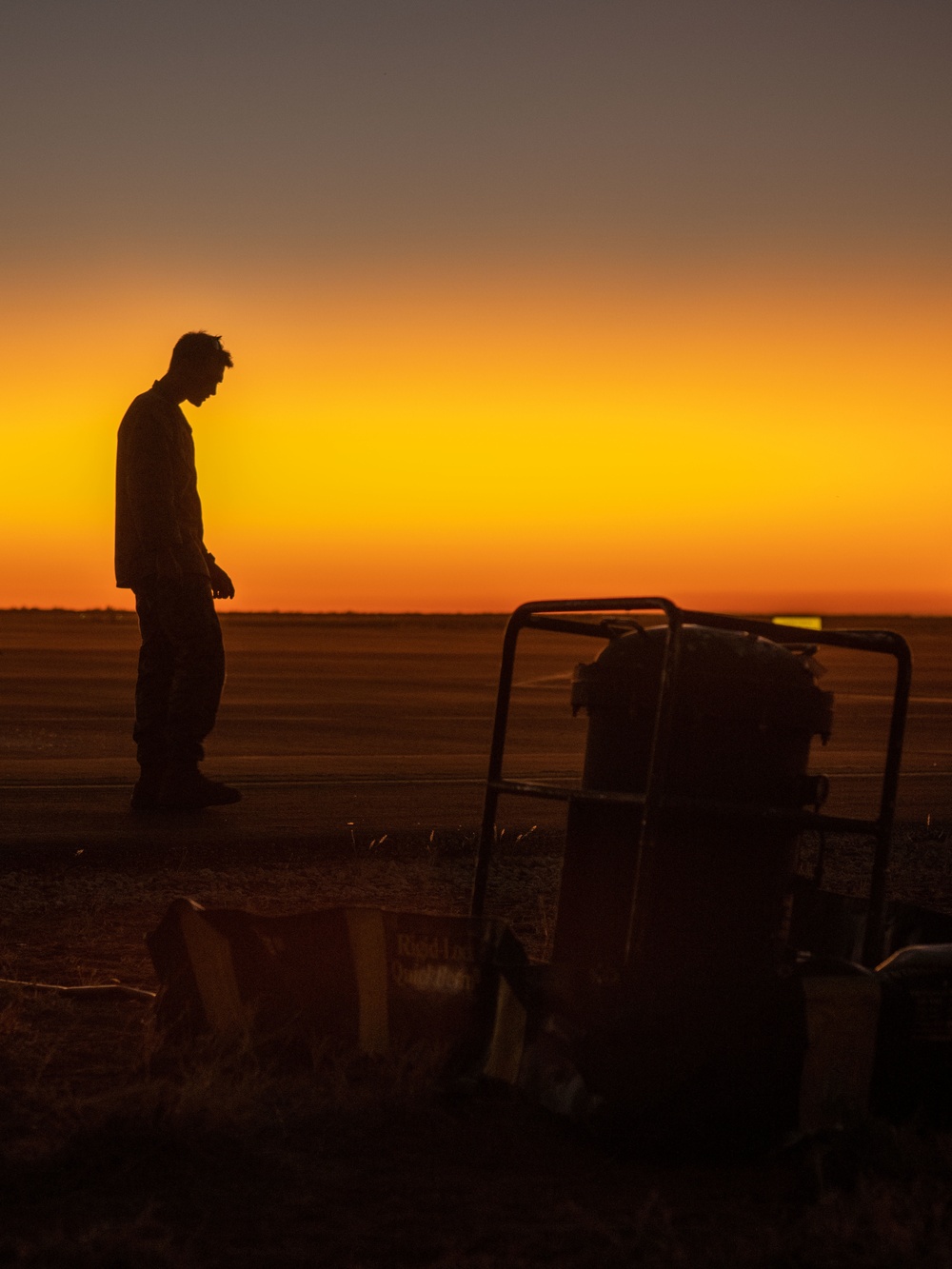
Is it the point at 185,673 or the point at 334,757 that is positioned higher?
the point at 185,673

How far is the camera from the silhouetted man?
7.95 m

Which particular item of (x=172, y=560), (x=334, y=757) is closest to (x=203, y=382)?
(x=172, y=560)

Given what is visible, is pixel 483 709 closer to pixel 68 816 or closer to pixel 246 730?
pixel 246 730

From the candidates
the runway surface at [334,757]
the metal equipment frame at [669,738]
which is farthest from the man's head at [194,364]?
the metal equipment frame at [669,738]

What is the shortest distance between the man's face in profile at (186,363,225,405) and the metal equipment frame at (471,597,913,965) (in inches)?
137

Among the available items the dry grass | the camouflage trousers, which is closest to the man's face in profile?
the camouflage trousers

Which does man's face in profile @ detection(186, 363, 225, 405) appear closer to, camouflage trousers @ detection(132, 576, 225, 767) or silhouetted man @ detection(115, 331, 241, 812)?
silhouetted man @ detection(115, 331, 241, 812)

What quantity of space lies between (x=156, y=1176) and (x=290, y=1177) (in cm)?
27

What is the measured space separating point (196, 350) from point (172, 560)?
3.33ft

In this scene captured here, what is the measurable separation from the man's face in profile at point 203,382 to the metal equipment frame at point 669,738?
347 centimetres

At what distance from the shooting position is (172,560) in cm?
793

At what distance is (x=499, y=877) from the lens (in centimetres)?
766

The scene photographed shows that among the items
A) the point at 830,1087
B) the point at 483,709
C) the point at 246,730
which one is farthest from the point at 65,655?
the point at 830,1087

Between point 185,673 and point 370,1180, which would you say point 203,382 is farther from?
point 370,1180
